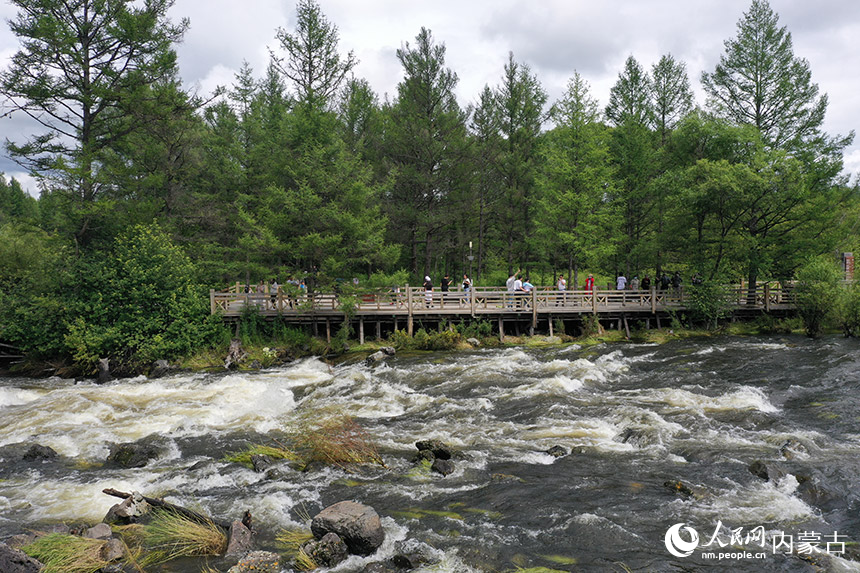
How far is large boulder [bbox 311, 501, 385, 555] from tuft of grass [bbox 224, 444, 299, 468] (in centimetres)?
348

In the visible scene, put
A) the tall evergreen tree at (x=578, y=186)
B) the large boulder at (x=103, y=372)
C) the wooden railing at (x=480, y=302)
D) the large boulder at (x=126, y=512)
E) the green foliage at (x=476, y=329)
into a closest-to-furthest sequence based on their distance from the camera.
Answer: the large boulder at (x=126, y=512) → the large boulder at (x=103, y=372) → the wooden railing at (x=480, y=302) → the green foliage at (x=476, y=329) → the tall evergreen tree at (x=578, y=186)

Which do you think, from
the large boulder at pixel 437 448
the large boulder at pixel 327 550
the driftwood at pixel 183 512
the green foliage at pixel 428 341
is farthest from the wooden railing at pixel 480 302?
the large boulder at pixel 327 550

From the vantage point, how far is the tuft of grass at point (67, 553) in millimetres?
6121

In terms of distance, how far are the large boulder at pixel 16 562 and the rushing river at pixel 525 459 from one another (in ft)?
5.35

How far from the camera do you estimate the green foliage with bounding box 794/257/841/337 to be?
22.8m

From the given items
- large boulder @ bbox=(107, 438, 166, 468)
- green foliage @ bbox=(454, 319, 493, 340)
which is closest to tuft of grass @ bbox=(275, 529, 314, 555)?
large boulder @ bbox=(107, 438, 166, 468)

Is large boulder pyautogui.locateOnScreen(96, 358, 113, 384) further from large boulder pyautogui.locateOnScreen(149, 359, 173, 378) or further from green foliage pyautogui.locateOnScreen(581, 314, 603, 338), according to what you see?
green foliage pyautogui.locateOnScreen(581, 314, 603, 338)

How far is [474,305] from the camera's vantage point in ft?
81.7

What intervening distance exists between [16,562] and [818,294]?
28.6m

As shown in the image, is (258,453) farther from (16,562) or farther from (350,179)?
(350,179)

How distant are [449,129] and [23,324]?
926 inches

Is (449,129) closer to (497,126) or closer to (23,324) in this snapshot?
(497,126)

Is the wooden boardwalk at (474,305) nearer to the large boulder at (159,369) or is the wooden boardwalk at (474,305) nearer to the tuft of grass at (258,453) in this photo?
the large boulder at (159,369)

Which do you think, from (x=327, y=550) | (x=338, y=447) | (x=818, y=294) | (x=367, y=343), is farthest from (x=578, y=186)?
(x=327, y=550)
